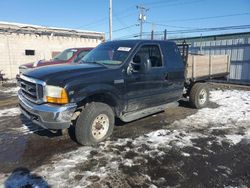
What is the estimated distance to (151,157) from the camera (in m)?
4.36

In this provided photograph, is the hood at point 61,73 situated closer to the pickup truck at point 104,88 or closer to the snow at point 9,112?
the pickup truck at point 104,88

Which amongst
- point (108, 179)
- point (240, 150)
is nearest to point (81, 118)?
point (108, 179)

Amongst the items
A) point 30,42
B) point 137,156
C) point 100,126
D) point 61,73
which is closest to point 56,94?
point 61,73

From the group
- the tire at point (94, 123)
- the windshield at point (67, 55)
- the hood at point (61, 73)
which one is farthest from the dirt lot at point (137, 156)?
the windshield at point (67, 55)

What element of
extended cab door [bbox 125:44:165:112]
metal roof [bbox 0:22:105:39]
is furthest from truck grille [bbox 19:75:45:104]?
metal roof [bbox 0:22:105:39]

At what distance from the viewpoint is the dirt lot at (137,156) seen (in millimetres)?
3604

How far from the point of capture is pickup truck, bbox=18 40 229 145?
418 centimetres

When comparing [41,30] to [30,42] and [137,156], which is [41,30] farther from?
[137,156]

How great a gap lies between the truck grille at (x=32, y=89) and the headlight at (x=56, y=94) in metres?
0.14

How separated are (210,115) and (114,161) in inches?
161

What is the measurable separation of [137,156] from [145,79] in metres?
1.85

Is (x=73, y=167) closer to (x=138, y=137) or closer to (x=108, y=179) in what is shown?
(x=108, y=179)

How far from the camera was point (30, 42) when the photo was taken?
19188 millimetres

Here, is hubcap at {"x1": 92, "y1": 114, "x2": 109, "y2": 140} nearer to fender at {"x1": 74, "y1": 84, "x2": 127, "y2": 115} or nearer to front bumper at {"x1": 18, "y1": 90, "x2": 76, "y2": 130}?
fender at {"x1": 74, "y1": 84, "x2": 127, "y2": 115}
